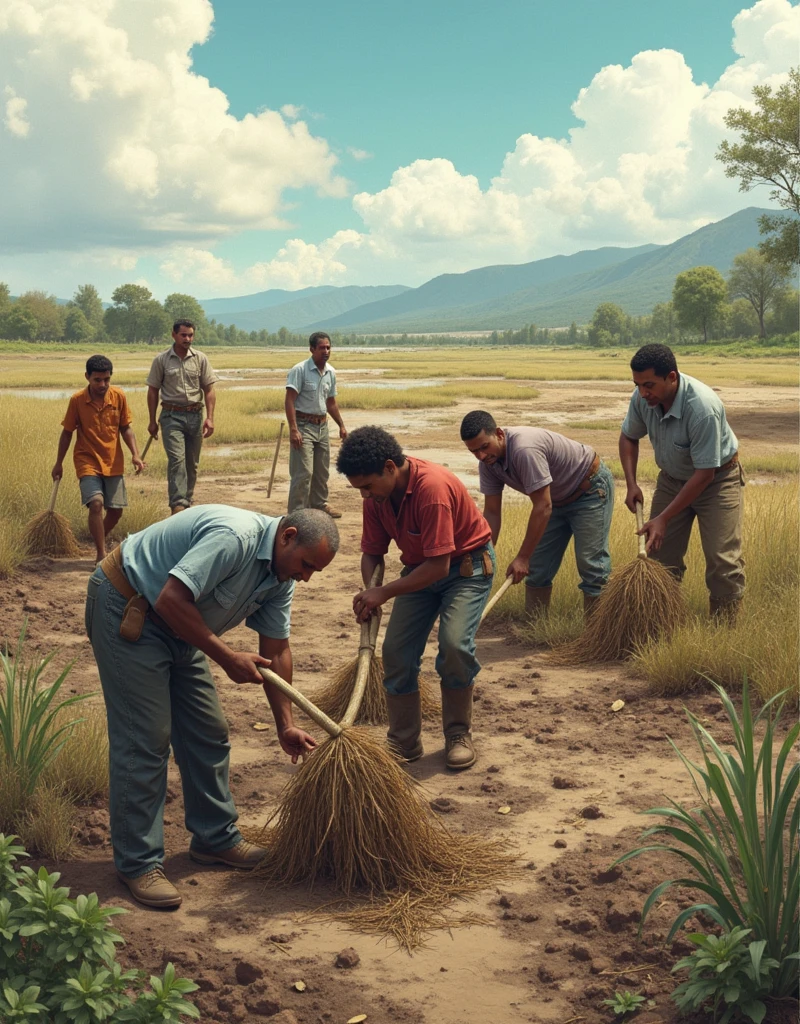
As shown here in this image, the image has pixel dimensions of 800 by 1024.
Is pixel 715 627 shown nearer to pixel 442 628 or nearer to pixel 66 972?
pixel 442 628

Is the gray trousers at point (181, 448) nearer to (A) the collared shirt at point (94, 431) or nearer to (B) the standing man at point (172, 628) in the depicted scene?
(A) the collared shirt at point (94, 431)

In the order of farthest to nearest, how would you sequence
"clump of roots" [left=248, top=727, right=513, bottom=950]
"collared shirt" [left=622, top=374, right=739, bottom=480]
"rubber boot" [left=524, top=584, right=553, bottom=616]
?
"rubber boot" [left=524, top=584, right=553, bottom=616]
"collared shirt" [left=622, top=374, right=739, bottom=480]
"clump of roots" [left=248, top=727, right=513, bottom=950]

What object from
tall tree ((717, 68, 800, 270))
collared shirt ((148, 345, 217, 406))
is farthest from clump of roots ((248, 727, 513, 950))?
tall tree ((717, 68, 800, 270))

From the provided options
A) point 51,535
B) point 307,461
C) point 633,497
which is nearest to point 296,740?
point 633,497

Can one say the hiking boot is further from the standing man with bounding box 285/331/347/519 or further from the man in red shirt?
the standing man with bounding box 285/331/347/519

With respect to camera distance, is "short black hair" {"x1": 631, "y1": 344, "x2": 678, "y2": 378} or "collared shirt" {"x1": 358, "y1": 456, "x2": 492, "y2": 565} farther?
"short black hair" {"x1": 631, "y1": 344, "x2": 678, "y2": 378}

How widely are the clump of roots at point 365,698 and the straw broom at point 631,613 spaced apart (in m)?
1.13

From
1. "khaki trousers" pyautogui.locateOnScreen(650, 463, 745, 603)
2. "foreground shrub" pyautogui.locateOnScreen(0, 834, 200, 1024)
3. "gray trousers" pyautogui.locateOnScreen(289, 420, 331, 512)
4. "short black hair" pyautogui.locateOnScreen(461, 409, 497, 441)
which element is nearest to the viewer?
"foreground shrub" pyautogui.locateOnScreen(0, 834, 200, 1024)

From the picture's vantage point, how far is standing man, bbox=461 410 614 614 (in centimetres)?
550

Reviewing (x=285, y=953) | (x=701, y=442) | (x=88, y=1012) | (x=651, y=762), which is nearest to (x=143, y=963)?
(x=285, y=953)

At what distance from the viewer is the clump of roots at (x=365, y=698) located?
5.26m

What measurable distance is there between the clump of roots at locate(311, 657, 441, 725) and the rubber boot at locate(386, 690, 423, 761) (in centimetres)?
48

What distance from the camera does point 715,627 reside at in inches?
230

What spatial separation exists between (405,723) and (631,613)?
1.93 meters
